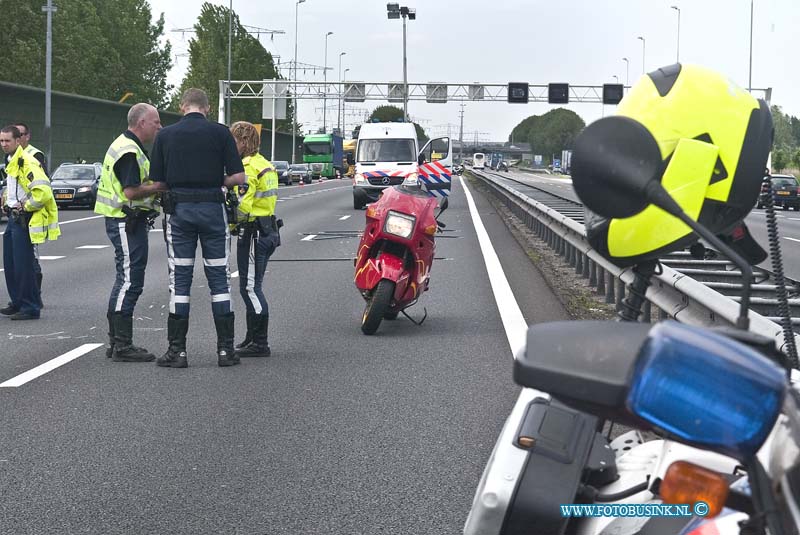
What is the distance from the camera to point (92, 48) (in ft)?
285

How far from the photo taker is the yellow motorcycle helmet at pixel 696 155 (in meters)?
2.61

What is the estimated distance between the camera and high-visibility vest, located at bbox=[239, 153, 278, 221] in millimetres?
9914

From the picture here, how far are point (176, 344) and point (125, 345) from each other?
53cm

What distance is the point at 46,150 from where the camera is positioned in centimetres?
4638

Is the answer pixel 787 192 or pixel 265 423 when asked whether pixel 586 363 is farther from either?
pixel 787 192

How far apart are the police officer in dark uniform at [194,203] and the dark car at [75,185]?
Result: 27378mm

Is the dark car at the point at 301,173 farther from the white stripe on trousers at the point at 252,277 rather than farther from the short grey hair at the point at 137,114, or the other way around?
the short grey hair at the point at 137,114

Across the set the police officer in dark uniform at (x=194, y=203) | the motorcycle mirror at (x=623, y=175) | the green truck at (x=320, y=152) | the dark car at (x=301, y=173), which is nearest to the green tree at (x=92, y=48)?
the green truck at (x=320, y=152)

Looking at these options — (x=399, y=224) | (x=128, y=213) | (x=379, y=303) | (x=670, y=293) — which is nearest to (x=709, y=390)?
(x=670, y=293)

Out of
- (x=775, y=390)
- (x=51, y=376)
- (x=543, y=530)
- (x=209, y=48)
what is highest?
(x=209, y=48)

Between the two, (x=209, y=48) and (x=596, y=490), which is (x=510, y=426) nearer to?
(x=596, y=490)

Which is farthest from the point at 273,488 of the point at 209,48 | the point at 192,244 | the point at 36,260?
the point at 209,48

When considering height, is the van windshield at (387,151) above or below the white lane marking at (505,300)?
above

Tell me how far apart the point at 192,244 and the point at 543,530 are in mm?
6880
